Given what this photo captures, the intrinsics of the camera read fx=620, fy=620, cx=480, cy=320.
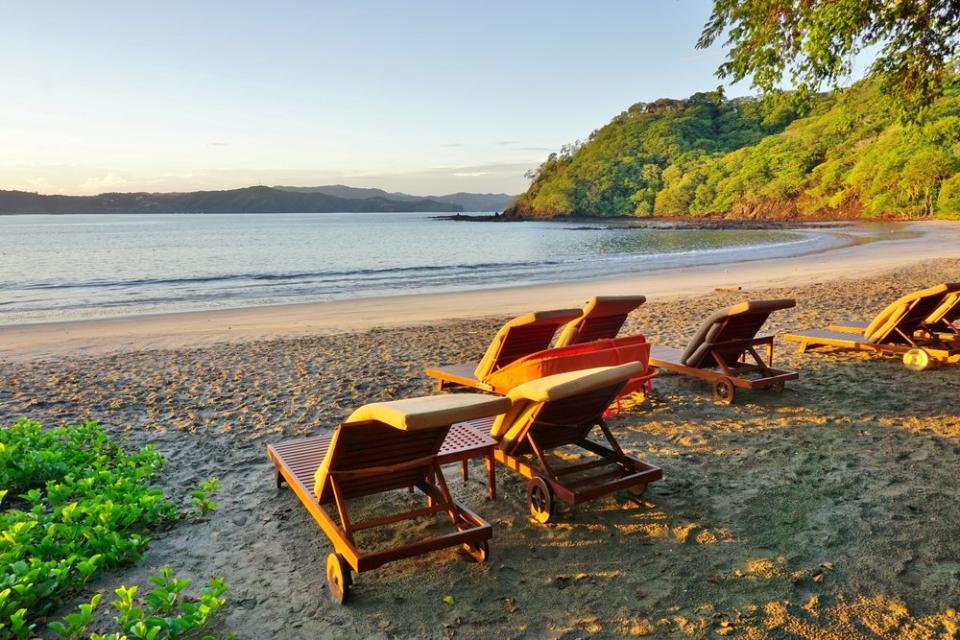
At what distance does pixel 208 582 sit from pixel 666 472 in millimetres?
3021

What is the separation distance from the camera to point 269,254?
47.5 m

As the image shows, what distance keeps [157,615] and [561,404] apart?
7.39 feet

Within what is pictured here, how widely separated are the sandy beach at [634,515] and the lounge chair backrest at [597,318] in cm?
89

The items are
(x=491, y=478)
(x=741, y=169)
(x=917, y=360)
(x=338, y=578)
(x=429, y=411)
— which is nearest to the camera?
(x=429, y=411)

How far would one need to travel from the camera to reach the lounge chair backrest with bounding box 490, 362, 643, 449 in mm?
3402

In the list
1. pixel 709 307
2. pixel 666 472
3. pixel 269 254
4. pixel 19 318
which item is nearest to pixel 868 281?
pixel 709 307

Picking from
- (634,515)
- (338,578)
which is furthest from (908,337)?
(338,578)

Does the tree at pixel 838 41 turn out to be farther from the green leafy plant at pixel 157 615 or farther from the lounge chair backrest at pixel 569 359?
the green leafy plant at pixel 157 615

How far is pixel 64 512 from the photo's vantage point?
3520 millimetres

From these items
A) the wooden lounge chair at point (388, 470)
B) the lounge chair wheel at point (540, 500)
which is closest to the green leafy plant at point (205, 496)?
the wooden lounge chair at point (388, 470)

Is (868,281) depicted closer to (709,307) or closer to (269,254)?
(709,307)

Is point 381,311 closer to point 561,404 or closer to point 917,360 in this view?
point 917,360

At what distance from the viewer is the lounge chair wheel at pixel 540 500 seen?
368 cm

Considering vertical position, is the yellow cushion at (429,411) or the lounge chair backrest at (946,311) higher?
the yellow cushion at (429,411)
